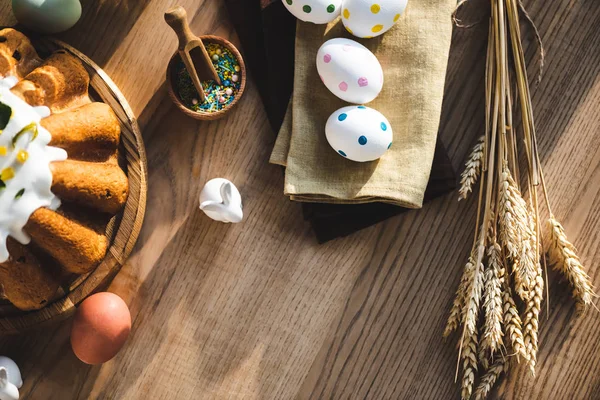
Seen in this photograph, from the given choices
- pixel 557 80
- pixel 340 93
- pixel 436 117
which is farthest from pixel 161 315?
pixel 557 80

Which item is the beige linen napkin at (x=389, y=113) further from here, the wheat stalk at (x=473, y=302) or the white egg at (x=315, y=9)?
the wheat stalk at (x=473, y=302)

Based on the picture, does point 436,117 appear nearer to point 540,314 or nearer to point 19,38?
point 540,314

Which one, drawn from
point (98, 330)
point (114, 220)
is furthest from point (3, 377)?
point (114, 220)

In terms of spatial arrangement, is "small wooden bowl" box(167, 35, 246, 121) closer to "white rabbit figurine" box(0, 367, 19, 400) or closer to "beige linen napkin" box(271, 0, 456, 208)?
"beige linen napkin" box(271, 0, 456, 208)

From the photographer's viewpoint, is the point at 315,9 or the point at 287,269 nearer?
the point at 315,9

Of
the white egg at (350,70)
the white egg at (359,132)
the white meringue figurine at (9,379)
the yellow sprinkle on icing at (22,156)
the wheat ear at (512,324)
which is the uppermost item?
the white egg at (350,70)

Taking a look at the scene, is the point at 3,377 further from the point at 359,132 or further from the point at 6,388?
the point at 359,132

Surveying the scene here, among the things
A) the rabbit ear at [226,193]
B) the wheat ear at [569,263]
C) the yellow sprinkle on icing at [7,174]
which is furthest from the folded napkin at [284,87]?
the yellow sprinkle on icing at [7,174]
